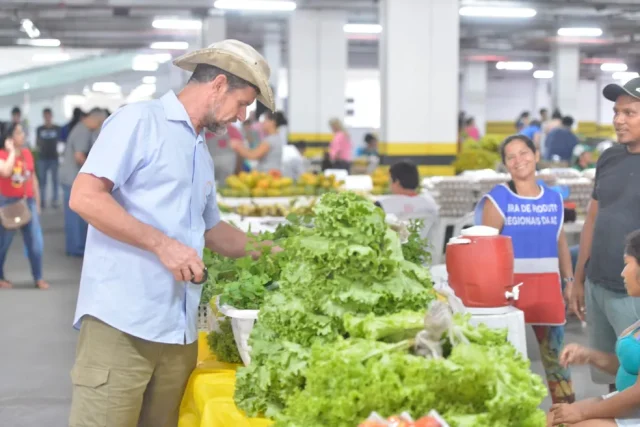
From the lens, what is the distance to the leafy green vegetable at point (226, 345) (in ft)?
10.3

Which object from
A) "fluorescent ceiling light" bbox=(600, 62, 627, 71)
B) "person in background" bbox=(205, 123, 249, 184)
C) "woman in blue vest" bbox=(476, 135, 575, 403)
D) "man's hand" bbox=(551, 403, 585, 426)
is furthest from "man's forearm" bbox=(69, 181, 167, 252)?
"fluorescent ceiling light" bbox=(600, 62, 627, 71)

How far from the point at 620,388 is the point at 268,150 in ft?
26.3

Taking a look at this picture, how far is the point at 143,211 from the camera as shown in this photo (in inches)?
104

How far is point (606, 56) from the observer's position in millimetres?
33500

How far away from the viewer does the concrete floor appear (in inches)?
215

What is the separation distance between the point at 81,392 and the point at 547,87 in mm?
37291

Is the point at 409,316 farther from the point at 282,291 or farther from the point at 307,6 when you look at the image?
the point at 307,6

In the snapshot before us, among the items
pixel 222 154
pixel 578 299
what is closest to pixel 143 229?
pixel 578 299

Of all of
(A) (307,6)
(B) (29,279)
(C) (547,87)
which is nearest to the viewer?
(B) (29,279)

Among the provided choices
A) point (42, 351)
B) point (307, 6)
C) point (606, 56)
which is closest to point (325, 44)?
point (307, 6)

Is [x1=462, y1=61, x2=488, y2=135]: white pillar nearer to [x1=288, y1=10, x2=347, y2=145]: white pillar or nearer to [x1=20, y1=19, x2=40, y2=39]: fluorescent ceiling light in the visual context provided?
[x1=20, y1=19, x2=40, y2=39]: fluorescent ceiling light

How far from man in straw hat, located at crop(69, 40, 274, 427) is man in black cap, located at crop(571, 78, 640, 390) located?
171 cm

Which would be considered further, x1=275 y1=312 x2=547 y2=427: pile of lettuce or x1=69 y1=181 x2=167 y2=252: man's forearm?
x1=69 y1=181 x2=167 y2=252: man's forearm

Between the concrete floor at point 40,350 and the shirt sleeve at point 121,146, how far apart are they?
296cm
